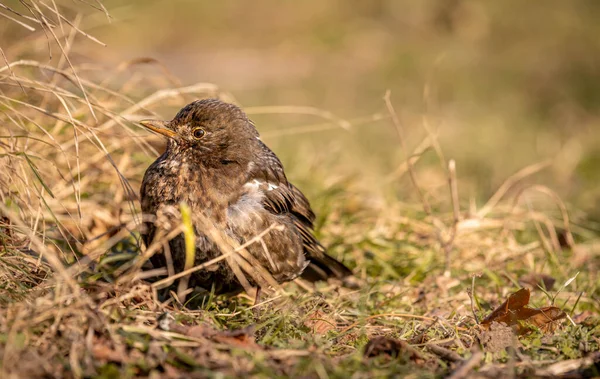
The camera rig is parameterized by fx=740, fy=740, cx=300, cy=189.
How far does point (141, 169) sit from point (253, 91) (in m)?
6.11

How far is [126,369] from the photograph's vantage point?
8.25ft

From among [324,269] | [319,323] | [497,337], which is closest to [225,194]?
[319,323]

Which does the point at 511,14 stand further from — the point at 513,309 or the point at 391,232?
the point at 513,309

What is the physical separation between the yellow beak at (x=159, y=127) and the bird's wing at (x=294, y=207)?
0.49 metres

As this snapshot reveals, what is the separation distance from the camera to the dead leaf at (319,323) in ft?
11.5

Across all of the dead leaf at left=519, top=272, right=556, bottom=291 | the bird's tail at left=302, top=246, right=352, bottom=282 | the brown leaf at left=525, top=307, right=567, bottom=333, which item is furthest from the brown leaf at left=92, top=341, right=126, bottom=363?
the dead leaf at left=519, top=272, right=556, bottom=291

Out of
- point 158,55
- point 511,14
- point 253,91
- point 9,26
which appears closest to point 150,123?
point 9,26

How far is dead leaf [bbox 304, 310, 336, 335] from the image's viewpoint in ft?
11.5

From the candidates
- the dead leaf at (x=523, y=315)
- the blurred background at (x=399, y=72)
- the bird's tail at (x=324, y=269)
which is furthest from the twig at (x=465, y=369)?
the blurred background at (x=399, y=72)

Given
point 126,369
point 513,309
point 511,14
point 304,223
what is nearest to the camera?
point 126,369

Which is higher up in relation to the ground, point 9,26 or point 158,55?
point 9,26

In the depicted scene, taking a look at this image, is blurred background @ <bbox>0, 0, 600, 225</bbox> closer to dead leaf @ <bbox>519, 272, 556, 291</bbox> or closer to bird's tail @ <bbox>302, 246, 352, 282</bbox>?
dead leaf @ <bbox>519, 272, 556, 291</bbox>

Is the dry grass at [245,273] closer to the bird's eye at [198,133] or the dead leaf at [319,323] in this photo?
the dead leaf at [319,323]

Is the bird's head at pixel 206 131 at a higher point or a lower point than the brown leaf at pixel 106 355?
higher
